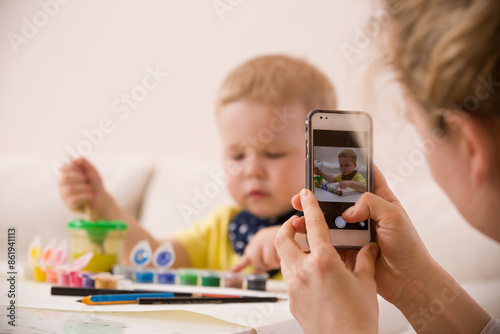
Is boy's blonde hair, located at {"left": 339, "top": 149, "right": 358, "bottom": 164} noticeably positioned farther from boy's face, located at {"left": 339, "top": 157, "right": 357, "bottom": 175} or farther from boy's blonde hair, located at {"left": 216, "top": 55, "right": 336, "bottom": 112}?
boy's blonde hair, located at {"left": 216, "top": 55, "right": 336, "bottom": 112}

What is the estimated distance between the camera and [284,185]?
42.8 inches

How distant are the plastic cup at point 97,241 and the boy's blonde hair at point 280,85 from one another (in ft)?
1.45

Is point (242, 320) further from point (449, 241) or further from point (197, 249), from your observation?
point (197, 249)

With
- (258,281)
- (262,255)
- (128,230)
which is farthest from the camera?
(128,230)

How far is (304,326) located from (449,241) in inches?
Result: 21.6

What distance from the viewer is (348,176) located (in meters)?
0.51

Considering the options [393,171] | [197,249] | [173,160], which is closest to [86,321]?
[393,171]

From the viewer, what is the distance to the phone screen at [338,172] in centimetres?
51

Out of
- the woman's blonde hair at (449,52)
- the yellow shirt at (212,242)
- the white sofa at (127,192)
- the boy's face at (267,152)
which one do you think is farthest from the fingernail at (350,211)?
the white sofa at (127,192)

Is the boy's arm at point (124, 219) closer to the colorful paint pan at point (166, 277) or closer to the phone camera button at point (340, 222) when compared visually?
the colorful paint pan at point (166, 277)

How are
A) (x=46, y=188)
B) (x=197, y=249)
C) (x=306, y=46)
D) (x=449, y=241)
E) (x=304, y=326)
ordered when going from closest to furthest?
1. (x=304, y=326)
2. (x=449, y=241)
3. (x=197, y=249)
4. (x=306, y=46)
5. (x=46, y=188)

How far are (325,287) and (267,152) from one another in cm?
70

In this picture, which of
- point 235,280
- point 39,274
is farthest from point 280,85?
point 39,274

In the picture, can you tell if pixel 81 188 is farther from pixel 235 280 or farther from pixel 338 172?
pixel 338 172
